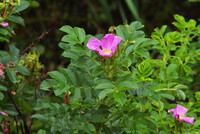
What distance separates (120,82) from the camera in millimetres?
739

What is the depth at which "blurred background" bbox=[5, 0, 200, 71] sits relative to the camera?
2.61m

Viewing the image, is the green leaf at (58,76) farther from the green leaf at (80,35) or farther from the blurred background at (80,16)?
the blurred background at (80,16)

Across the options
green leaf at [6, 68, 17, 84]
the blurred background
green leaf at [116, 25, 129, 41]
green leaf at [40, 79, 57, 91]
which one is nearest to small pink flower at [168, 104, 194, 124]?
green leaf at [116, 25, 129, 41]

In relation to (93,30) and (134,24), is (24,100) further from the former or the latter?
(93,30)

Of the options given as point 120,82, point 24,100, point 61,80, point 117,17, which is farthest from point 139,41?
point 117,17

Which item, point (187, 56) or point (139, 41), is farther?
point (187, 56)

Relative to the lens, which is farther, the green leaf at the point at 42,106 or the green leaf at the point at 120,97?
the green leaf at the point at 42,106

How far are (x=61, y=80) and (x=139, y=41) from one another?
0.23 m

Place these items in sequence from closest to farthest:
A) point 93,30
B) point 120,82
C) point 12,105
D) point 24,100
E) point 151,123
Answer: point 120,82
point 151,123
point 12,105
point 24,100
point 93,30

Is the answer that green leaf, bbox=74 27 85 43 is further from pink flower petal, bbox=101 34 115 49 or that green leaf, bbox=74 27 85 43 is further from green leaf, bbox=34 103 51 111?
green leaf, bbox=34 103 51 111

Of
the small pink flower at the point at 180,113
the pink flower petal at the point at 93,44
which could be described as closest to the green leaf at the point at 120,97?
the pink flower petal at the point at 93,44

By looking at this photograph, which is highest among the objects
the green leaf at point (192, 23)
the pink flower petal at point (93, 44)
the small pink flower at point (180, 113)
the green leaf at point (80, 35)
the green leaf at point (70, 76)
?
the green leaf at point (80, 35)

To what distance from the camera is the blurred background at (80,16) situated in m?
2.61

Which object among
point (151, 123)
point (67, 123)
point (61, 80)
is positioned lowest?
point (151, 123)
